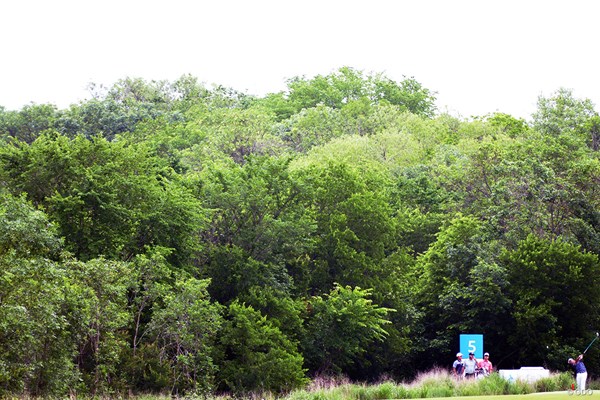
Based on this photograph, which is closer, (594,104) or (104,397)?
(104,397)

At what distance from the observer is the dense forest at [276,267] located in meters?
33.1

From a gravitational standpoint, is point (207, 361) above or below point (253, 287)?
below

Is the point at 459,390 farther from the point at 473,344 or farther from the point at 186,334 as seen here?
the point at 186,334

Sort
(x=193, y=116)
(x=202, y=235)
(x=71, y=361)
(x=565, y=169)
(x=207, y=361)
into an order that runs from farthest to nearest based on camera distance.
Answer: (x=193, y=116) → (x=565, y=169) → (x=202, y=235) → (x=207, y=361) → (x=71, y=361)

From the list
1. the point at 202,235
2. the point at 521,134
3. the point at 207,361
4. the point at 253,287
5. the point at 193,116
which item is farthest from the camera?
the point at 193,116

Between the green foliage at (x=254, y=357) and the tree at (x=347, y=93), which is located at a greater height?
the tree at (x=347, y=93)

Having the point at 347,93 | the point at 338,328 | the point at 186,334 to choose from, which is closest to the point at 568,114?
the point at 347,93

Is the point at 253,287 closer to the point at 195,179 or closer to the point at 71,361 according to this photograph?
the point at 195,179

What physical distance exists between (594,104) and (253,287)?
51094mm

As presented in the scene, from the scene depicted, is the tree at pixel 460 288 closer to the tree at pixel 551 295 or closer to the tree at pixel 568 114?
the tree at pixel 551 295

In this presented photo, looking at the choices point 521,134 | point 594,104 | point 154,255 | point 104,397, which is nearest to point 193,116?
point 521,134

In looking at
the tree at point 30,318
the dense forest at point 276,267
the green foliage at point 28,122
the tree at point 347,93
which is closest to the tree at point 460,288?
the dense forest at point 276,267

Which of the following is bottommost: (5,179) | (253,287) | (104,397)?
(104,397)

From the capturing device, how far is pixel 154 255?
124 feet
